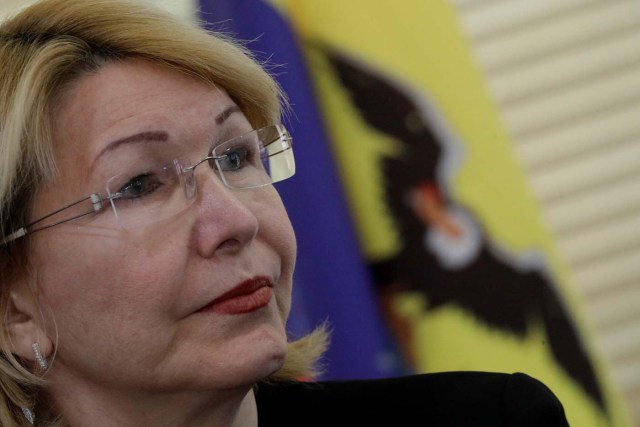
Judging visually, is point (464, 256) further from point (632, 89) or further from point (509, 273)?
point (632, 89)

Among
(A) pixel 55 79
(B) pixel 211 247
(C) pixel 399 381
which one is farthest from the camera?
(C) pixel 399 381

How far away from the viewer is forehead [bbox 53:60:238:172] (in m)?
1.76

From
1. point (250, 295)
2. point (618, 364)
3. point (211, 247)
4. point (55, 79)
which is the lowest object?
point (618, 364)

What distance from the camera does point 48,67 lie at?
1.81m

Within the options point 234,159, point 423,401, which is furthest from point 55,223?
point 423,401

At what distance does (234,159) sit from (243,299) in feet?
0.98

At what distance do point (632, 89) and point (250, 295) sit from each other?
3.35 metres

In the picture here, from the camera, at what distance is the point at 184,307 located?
1698 millimetres

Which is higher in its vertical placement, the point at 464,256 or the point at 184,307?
the point at 184,307

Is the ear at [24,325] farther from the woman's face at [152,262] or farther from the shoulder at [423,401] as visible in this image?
the shoulder at [423,401]

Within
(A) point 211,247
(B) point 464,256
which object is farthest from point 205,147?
(B) point 464,256

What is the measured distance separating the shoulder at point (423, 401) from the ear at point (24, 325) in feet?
1.80

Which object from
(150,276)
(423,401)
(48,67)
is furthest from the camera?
(423,401)

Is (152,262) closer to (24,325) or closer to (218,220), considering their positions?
(218,220)
